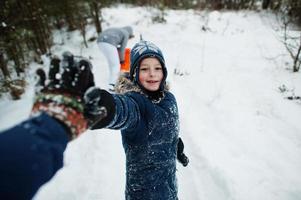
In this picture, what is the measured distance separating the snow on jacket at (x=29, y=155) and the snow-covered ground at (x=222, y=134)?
7.62ft

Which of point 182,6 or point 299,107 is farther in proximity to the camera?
point 182,6

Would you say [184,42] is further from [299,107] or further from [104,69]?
[299,107]

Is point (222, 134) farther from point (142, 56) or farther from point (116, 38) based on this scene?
point (116, 38)

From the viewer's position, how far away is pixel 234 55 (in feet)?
23.4

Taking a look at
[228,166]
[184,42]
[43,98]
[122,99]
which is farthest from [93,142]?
[184,42]

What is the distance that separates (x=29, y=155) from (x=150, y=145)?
92 cm

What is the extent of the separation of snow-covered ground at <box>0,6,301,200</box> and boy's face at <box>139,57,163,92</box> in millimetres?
1708

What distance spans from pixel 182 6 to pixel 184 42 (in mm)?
7032

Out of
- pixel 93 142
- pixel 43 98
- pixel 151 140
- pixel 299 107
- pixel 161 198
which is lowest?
pixel 93 142

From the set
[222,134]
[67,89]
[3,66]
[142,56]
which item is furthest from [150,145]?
[3,66]

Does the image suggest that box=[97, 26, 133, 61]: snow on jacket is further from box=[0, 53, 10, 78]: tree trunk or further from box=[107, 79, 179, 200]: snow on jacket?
box=[107, 79, 179, 200]: snow on jacket

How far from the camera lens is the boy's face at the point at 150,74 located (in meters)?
1.71

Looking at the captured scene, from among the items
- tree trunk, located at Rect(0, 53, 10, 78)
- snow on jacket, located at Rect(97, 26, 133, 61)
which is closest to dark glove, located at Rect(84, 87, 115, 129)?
snow on jacket, located at Rect(97, 26, 133, 61)

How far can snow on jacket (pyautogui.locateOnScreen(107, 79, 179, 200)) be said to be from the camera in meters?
1.44
